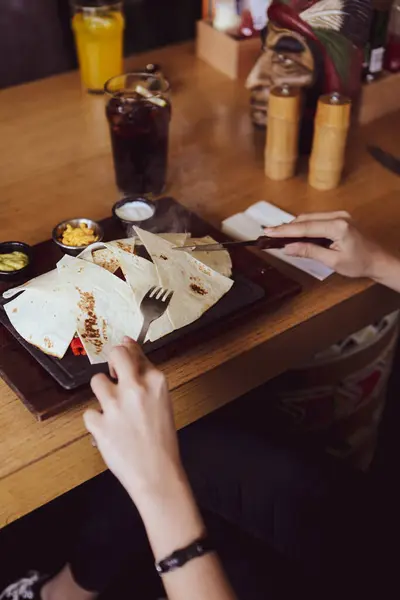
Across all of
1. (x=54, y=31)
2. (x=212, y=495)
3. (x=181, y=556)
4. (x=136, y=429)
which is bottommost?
(x=212, y=495)

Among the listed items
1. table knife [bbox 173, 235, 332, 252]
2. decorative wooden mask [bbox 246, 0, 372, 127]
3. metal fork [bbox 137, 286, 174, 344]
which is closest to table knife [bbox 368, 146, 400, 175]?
decorative wooden mask [bbox 246, 0, 372, 127]

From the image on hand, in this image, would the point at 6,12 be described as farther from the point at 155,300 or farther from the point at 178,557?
the point at 178,557

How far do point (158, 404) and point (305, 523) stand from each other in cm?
43

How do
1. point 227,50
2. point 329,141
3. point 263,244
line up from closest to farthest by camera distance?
point 263,244
point 329,141
point 227,50

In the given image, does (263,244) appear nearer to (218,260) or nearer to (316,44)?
(218,260)

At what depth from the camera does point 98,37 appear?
1.61 meters

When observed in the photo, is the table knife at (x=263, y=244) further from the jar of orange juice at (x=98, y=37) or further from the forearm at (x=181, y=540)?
the jar of orange juice at (x=98, y=37)

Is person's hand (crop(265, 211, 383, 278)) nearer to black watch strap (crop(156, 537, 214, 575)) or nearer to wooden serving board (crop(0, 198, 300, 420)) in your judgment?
wooden serving board (crop(0, 198, 300, 420))

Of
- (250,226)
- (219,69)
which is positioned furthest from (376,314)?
(219,69)

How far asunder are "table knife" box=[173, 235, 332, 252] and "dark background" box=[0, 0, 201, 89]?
2.94ft

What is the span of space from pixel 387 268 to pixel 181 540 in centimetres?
56

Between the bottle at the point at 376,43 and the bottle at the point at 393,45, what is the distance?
0.10ft

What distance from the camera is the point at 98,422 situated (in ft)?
2.76

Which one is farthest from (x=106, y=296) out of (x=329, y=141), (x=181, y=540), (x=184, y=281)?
(x=329, y=141)
